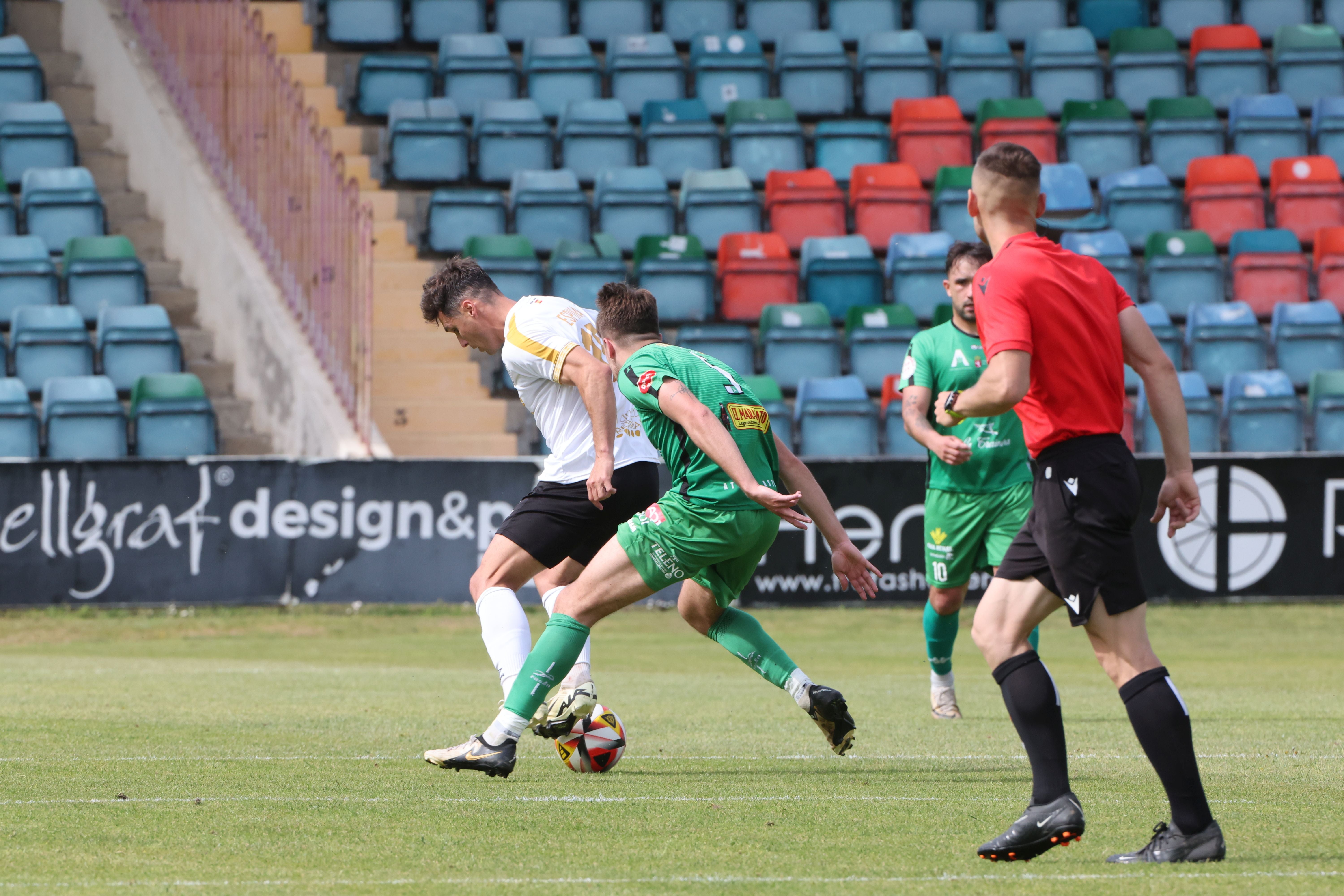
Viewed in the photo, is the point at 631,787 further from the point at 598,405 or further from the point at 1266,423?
the point at 1266,423

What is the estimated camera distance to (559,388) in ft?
20.7

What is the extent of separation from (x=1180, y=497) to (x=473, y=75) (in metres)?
16.6

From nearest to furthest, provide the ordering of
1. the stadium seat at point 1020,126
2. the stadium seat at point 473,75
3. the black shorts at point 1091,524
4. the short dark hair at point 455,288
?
the black shorts at point 1091,524
the short dark hair at point 455,288
the stadium seat at point 1020,126
the stadium seat at point 473,75

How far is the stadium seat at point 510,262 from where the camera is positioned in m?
16.4

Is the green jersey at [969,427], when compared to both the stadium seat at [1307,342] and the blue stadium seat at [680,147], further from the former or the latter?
the blue stadium seat at [680,147]

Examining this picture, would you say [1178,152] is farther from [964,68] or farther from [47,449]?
[47,449]

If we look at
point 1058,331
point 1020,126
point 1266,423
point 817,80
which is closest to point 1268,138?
point 1020,126

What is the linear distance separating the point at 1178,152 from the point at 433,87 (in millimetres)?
9339

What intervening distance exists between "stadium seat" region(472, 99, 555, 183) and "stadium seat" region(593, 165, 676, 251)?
3.74 feet

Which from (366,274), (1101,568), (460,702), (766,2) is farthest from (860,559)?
(766,2)

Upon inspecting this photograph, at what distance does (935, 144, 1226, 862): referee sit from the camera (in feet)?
13.6

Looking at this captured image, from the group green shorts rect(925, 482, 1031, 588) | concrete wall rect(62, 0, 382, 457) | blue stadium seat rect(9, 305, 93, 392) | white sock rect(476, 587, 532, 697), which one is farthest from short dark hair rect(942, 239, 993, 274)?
blue stadium seat rect(9, 305, 93, 392)

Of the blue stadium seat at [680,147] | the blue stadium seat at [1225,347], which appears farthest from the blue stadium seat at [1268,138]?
the blue stadium seat at [680,147]

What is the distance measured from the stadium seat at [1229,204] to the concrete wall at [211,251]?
10.1m
